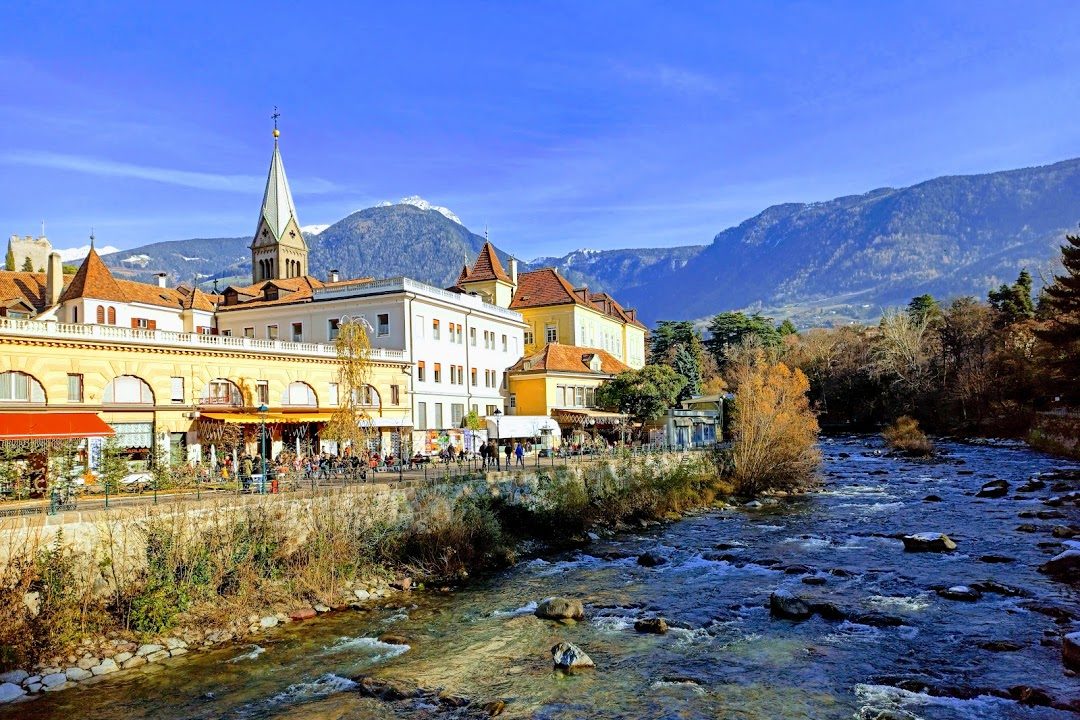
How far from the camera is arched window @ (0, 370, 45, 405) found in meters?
30.1

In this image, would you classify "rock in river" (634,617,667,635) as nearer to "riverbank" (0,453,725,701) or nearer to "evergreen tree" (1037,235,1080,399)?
"riverbank" (0,453,725,701)

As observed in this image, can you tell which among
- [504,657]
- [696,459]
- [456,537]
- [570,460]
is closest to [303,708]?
[504,657]

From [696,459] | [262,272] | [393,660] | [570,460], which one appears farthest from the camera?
[262,272]

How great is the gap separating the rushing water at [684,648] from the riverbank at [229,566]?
0.98m

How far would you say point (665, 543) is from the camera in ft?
92.4

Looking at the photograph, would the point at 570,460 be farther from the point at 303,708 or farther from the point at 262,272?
the point at 262,272

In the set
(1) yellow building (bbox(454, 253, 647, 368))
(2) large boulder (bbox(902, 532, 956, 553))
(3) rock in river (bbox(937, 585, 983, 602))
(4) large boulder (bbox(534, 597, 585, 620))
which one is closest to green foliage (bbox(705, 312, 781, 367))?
(1) yellow building (bbox(454, 253, 647, 368))

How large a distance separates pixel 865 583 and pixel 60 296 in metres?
51.2

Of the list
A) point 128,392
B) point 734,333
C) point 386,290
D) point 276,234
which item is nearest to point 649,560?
point 128,392

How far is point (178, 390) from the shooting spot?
116 feet

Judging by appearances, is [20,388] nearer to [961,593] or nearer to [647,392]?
[961,593]

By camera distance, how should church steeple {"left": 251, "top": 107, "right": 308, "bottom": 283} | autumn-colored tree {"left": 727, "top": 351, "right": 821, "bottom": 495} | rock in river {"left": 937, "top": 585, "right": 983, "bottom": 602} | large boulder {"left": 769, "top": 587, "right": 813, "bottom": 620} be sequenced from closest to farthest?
large boulder {"left": 769, "top": 587, "right": 813, "bottom": 620}
rock in river {"left": 937, "top": 585, "right": 983, "bottom": 602}
autumn-colored tree {"left": 727, "top": 351, "right": 821, "bottom": 495}
church steeple {"left": 251, "top": 107, "right": 308, "bottom": 283}

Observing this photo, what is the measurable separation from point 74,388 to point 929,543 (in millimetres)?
33631

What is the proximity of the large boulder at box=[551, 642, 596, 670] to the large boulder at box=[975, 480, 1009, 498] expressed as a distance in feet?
92.6
